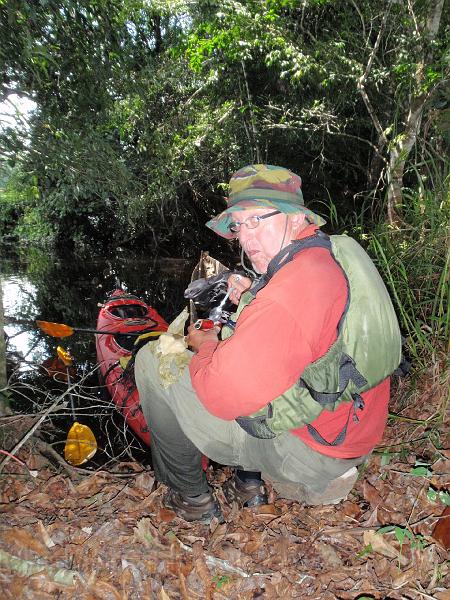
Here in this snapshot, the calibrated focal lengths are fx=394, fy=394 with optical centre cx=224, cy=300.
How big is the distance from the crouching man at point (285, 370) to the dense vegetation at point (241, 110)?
122cm

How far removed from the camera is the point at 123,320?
6137 mm

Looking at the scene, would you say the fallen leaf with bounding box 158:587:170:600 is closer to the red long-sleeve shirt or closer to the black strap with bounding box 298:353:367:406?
the red long-sleeve shirt

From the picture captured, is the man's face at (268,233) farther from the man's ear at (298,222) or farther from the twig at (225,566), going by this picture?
the twig at (225,566)

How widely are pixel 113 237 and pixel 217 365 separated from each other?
2085 cm

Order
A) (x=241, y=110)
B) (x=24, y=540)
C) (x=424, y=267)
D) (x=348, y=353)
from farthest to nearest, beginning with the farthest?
(x=241, y=110) → (x=424, y=267) → (x=24, y=540) → (x=348, y=353)

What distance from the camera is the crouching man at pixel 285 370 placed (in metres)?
1.34

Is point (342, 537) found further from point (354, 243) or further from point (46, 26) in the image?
→ point (46, 26)

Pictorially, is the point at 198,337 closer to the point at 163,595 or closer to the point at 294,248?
the point at 294,248

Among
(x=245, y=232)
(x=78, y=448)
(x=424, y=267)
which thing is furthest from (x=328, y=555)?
(x=78, y=448)

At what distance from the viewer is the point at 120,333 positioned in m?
4.98

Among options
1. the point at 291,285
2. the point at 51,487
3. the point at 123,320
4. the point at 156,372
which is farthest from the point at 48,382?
the point at 291,285

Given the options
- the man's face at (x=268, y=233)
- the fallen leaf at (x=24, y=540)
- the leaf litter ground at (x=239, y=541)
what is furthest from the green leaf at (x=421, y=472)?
the fallen leaf at (x=24, y=540)

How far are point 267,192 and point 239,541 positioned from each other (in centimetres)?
170

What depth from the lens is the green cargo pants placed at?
1.77 meters
